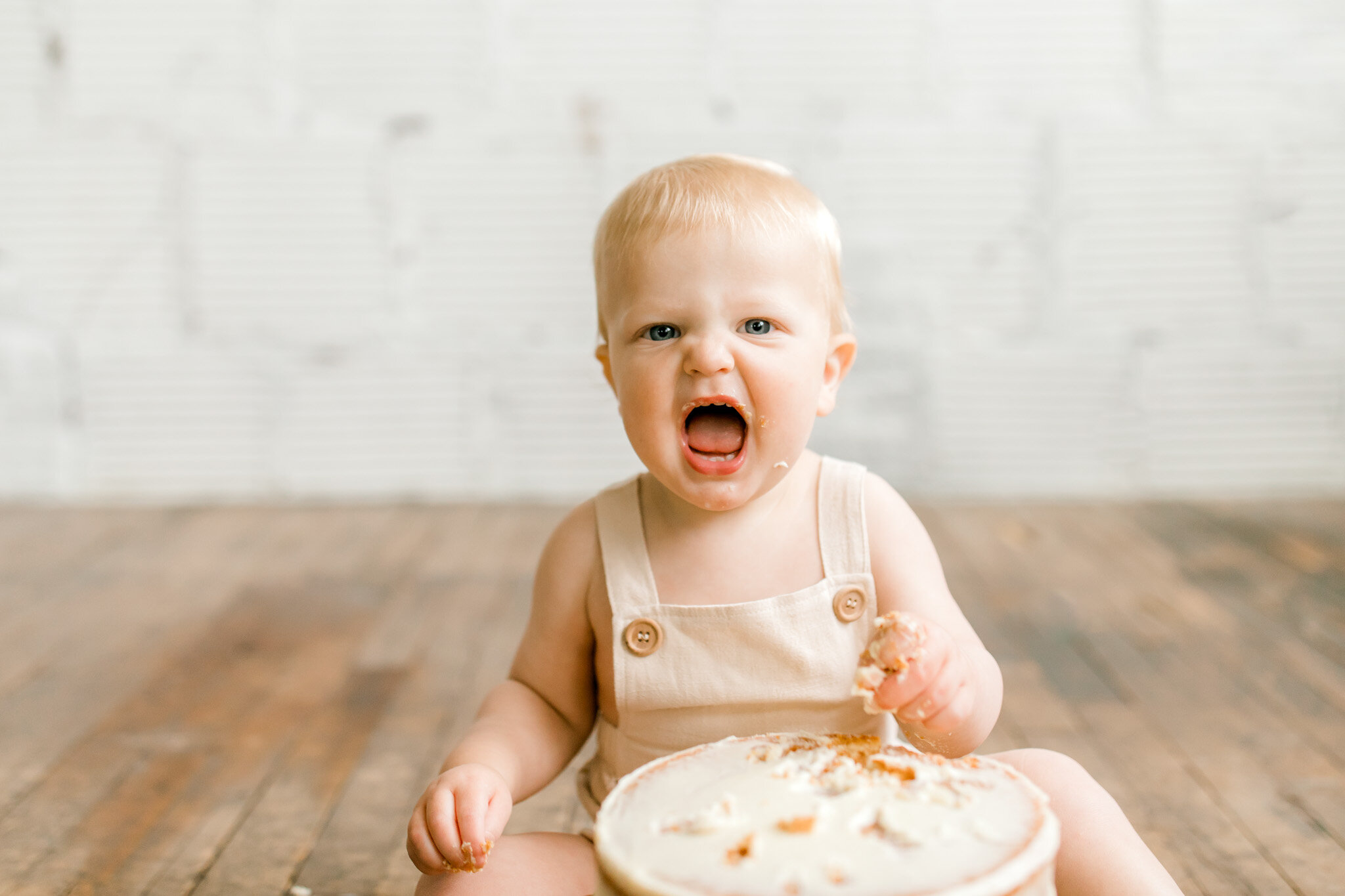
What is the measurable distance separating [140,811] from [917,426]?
169 cm

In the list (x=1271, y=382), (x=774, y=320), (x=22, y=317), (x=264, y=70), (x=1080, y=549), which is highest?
(x=264, y=70)

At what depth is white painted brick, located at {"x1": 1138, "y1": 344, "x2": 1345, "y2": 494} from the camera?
2447 mm

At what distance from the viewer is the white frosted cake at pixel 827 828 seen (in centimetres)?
55

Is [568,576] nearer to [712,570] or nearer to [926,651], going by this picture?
[712,570]

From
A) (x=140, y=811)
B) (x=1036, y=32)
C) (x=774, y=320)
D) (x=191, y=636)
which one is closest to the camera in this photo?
(x=774, y=320)

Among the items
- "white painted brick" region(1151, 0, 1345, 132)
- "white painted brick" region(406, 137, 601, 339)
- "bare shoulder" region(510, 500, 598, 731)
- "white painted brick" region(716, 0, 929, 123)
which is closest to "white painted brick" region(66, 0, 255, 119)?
"white painted brick" region(406, 137, 601, 339)

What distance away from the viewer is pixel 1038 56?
94.4 inches

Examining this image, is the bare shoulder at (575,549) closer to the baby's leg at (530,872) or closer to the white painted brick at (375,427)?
the baby's leg at (530,872)

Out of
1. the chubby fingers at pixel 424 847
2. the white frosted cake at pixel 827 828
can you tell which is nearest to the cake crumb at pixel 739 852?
the white frosted cake at pixel 827 828

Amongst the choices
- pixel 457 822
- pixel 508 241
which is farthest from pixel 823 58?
pixel 457 822

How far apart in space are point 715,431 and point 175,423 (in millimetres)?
1958

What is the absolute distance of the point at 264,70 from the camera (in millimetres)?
2430

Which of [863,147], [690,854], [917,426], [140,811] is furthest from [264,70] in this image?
[690,854]

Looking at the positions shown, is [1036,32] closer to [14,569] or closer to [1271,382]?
[1271,382]
